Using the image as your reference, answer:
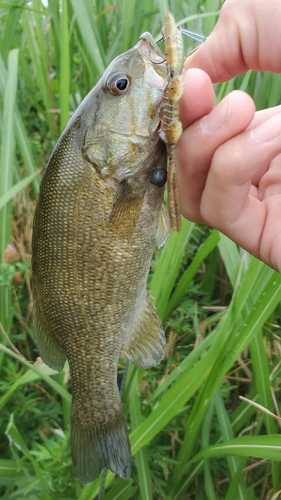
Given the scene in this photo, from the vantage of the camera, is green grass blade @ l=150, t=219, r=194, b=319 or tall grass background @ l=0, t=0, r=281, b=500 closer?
tall grass background @ l=0, t=0, r=281, b=500

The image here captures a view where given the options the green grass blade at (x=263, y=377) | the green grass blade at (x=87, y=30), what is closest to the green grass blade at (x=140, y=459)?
the green grass blade at (x=263, y=377)

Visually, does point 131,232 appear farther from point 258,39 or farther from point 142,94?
point 258,39

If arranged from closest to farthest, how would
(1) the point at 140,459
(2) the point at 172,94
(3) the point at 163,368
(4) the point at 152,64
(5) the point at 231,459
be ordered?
(2) the point at 172,94
(4) the point at 152,64
(1) the point at 140,459
(5) the point at 231,459
(3) the point at 163,368

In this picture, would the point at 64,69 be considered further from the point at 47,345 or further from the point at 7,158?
the point at 47,345

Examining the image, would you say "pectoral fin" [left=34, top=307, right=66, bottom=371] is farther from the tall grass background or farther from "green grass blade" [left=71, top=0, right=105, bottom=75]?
"green grass blade" [left=71, top=0, right=105, bottom=75]

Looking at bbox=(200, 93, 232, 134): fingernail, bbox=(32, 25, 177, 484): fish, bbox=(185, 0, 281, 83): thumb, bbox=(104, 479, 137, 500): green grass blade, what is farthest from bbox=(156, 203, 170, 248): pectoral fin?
bbox=(104, 479, 137, 500): green grass blade

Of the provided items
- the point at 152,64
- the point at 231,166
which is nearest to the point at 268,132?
the point at 231,166

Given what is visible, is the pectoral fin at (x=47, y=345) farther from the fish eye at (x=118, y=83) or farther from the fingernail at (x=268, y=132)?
the fingernail at (x=268, y=132)
